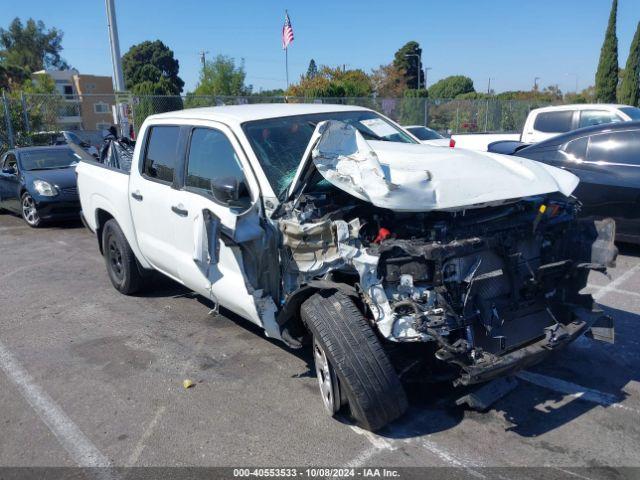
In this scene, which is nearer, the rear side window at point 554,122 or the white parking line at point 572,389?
the white parking line at point 572,389

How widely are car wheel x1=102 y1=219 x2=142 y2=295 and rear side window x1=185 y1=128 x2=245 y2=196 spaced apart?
5.61 feet

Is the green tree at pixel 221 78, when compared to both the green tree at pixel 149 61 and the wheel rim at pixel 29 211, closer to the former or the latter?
the green tree at pixel 149 61

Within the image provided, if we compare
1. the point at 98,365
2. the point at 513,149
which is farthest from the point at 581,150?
the point at 98,365

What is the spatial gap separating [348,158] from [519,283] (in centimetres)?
134

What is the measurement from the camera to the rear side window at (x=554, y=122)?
1162 cm

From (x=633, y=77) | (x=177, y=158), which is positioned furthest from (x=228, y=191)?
(x=633, y=77)

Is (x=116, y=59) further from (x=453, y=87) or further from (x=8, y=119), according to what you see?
(x=453, y=87)

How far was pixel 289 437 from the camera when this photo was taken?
345cm

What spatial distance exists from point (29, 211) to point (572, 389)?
33.2ft

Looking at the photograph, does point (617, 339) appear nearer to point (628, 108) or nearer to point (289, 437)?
point (289, 437)

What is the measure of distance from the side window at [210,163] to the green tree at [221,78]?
52450mm

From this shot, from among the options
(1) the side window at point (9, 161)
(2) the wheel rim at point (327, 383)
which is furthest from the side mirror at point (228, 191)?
(1) the side window at point (9, 161)

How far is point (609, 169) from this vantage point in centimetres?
675

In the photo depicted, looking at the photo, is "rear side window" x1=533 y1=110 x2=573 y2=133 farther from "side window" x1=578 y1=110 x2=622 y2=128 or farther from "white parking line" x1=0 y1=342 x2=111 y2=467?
"white parking line" x1=0 y1=342 x2=111 y2=467
